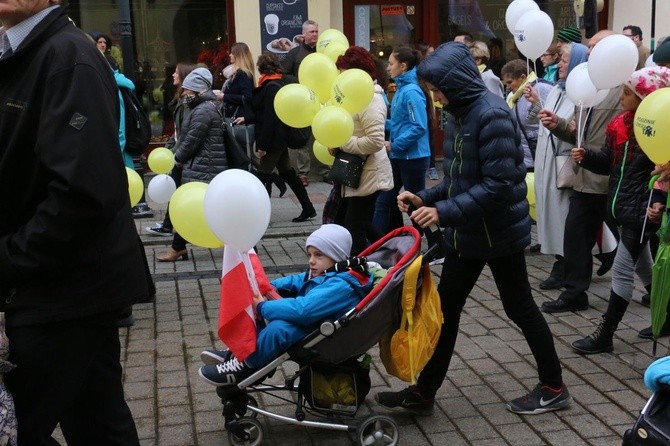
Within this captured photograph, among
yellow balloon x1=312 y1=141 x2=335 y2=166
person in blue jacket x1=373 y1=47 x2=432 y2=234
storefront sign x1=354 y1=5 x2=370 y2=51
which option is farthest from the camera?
storefront sign x1=354 y1=5 x2=370 y2=51

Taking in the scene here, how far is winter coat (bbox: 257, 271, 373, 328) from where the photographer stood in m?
3.97

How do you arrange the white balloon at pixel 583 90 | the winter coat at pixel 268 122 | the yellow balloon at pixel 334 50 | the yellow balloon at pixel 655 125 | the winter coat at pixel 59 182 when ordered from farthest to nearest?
1. the winter coat at pixel 268 122
2. the yellow balloon at pixel 334 50
3. the white balloon at pixel 583 90
4. the yellow balloon at pixel 655 125
5. the winter coat at pixel 59 182

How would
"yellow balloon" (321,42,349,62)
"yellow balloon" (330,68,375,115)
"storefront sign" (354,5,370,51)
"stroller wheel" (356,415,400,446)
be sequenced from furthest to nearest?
"storefront sign" (354,5,370,51) < "yellow balloon" (321,42,349,62) < "yellow balloon" (330,68,375,115) < "stroller wheel" (356,415,400,446)

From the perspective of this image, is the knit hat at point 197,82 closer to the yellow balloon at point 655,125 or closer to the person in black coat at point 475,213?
the person in black coat at point 475,213

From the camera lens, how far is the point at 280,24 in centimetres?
1303

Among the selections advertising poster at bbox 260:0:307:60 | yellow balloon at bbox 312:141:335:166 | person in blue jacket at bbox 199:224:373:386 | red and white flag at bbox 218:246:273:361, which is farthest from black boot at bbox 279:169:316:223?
red and white flag at bbox 218:246:273:361

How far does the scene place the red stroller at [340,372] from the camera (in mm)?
3992

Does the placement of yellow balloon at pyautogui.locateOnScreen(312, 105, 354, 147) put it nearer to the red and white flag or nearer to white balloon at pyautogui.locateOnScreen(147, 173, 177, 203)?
white balloon at pyautogui.locateOnScreen(147, 173, 177, 203)

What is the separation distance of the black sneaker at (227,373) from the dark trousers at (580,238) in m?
3.20

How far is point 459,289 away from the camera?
14.9 feet

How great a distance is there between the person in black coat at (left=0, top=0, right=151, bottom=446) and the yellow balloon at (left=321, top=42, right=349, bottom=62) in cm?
593

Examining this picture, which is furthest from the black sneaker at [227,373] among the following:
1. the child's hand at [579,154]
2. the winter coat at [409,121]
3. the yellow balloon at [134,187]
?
the winter coat at [409,121]

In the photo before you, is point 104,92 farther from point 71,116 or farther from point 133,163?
point 133,163

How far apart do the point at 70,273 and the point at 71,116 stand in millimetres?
491
